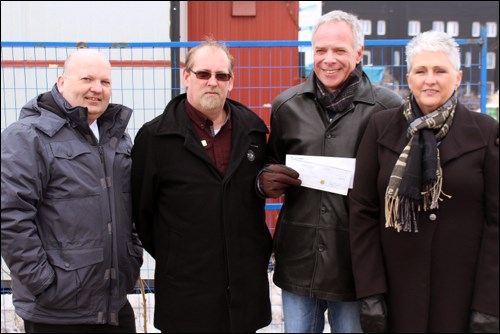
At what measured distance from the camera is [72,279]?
2.71m

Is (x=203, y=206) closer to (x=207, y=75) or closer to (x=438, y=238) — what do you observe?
(x=207, y=75)

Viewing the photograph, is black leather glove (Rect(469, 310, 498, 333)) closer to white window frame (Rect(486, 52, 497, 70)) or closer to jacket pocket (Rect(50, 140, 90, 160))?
jacket pocket (Rect(50, 140, 90, 160))

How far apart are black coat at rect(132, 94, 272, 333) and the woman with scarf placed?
2.05ft

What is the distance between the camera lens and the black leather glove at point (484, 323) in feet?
7.56

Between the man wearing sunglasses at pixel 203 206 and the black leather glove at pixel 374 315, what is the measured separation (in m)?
0.66

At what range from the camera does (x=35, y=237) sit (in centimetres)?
261

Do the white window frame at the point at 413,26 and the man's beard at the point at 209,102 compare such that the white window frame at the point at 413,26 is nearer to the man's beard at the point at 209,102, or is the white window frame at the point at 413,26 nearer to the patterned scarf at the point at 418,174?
the man's beard at the point at 209,102

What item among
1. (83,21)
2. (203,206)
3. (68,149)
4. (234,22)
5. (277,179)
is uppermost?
(234,22)

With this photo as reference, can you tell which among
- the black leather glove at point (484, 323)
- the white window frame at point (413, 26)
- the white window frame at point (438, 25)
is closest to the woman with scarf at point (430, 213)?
the black leather glove at point (484, 323)

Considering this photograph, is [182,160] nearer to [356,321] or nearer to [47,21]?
[356,321]

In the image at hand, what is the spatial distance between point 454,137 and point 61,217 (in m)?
1.95

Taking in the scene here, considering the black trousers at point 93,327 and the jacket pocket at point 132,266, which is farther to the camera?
the jacket pocket at point 132,266

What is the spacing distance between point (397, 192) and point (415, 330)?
0.65 m

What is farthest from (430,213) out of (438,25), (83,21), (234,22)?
(438,25)
